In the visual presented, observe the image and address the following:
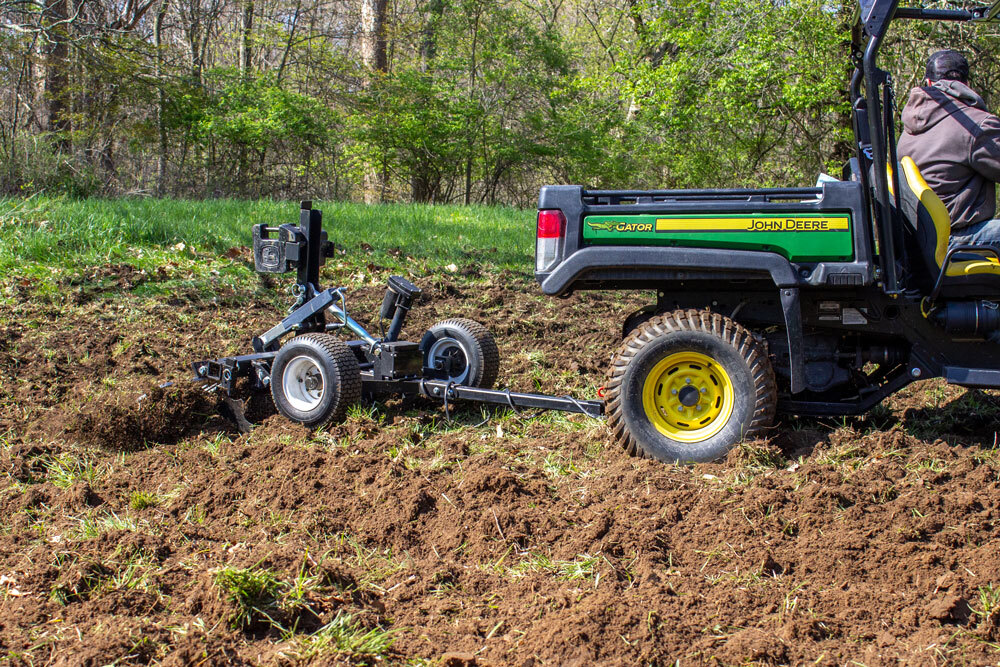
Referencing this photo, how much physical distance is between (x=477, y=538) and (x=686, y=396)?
4.83 ft

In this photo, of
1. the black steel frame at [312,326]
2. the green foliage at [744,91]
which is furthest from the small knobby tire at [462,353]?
the green foliage at [744,91]

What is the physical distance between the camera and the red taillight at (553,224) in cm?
454

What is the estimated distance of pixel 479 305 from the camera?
811 centimetres

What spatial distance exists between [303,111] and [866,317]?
15457mm

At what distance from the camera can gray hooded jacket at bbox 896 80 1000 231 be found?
4578mm

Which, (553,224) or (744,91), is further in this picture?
(744,91)

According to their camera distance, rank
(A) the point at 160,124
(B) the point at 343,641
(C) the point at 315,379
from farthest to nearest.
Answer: (A) the point at 160,124
(C) the point at 315,379
(B) the point at 343,641

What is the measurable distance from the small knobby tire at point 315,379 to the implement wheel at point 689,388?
62.0 inches

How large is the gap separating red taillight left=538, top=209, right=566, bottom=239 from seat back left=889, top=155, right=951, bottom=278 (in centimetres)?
177

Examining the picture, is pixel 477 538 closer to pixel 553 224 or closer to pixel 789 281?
pixel 553 224

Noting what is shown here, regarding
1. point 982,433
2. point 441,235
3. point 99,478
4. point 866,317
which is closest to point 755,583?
point 866,317

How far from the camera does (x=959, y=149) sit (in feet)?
15.2

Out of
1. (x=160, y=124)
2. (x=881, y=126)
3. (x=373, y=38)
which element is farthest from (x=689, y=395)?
(x=373, y=38)

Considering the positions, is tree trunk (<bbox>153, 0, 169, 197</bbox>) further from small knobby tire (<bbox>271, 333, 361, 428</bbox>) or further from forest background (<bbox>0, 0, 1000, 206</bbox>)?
small knobby tire (<bbox>271, 333, 361, 428</bbox>)
